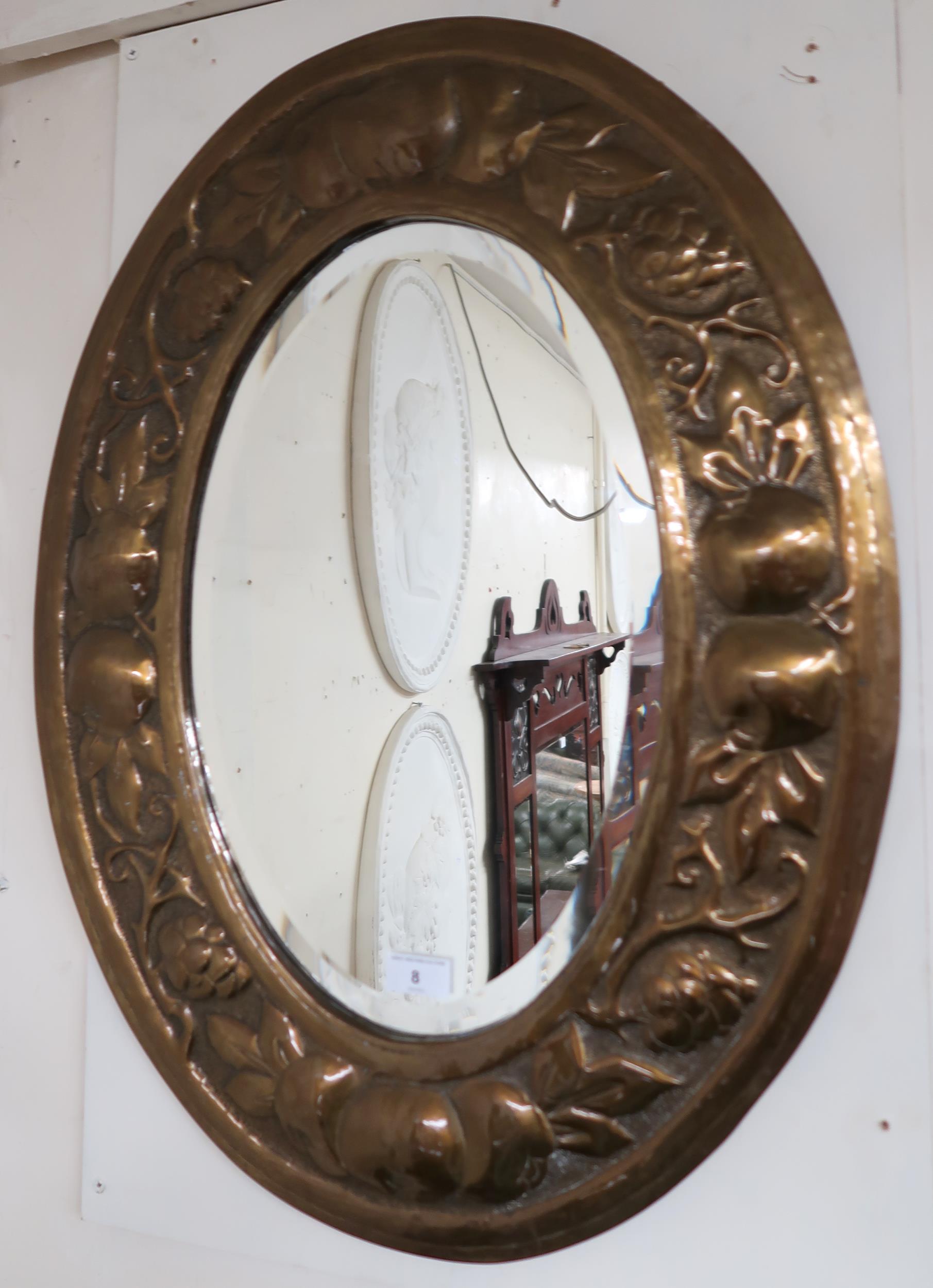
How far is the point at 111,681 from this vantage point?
91 centimetres

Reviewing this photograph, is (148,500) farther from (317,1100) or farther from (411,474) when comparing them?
(317,1100)

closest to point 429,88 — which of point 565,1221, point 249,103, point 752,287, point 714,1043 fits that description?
point 249,103

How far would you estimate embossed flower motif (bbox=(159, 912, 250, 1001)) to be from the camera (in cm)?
85

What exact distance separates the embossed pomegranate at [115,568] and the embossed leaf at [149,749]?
0.12 metres

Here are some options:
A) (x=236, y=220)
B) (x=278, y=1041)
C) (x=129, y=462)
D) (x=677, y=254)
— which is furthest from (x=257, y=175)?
(x=278, y=1041)

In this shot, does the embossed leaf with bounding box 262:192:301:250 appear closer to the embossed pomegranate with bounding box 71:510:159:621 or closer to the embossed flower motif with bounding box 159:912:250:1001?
the embossed pomegranate with bounding box 71:510:159:621

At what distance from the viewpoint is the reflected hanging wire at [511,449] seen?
0.74 m

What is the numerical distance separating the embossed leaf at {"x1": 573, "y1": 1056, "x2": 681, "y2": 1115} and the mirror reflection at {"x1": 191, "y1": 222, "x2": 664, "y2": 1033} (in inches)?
3.0

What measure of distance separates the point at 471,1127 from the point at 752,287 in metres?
0.69

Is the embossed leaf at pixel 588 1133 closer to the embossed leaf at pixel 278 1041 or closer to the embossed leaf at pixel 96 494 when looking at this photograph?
the embossed leaf at pixel 278 1041

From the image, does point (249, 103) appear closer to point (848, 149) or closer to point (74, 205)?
point (74, 205)

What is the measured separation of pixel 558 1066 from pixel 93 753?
1.75 feet

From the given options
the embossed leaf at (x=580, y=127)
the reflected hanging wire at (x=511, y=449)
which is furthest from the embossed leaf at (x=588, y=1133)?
the embossed leaf at (x=580, y=127)

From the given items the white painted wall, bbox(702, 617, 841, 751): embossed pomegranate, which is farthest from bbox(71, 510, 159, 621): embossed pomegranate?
bbox(702, 617, 841, 751): embossed pomegranate
